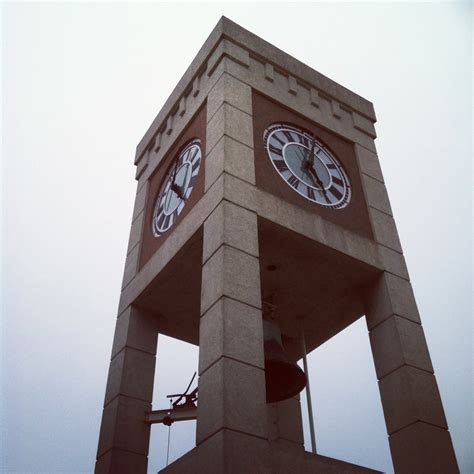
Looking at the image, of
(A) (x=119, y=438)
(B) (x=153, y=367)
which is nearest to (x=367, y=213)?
(B) (x=153, y=367)

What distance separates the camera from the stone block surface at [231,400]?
673 centimetres

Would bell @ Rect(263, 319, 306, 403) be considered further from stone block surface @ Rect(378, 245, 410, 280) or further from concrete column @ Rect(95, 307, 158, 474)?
stone block surface @ Rect(378, 245, 410, 280)

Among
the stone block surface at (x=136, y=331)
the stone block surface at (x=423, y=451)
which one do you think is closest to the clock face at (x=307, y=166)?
the stone block surface at (x=136, y=331)

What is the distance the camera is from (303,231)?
31.3 ft

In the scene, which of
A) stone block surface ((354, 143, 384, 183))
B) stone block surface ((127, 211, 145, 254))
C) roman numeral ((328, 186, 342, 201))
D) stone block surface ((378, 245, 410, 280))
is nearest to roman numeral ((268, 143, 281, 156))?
roman numeral ((328, 186, 342, 201))

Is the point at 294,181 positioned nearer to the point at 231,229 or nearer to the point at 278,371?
the point at 231,229

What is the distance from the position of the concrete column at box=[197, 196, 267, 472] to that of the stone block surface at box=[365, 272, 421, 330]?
2460mm

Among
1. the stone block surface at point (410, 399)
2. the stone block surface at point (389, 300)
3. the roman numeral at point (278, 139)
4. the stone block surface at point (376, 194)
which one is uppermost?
the roman numeral at point (278, 139)

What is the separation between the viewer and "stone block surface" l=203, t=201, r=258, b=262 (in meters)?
8.59

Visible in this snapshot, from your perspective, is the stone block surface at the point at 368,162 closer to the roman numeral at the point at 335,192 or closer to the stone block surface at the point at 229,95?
the roman numeral at the point at 335,192

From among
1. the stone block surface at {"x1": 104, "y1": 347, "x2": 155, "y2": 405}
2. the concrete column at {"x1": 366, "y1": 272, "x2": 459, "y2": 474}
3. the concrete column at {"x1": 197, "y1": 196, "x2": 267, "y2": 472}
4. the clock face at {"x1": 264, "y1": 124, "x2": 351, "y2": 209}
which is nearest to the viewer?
the concrete column at {"x1": 197, "y1": 196, "x2": 267, "y2": 472}

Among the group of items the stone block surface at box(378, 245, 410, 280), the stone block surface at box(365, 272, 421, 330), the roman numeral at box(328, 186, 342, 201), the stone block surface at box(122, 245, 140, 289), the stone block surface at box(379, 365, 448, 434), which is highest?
the roman numeral at box(328, 186, 342, 201)

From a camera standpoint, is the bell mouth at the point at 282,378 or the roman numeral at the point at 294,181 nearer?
the bell mouth at the point at 282,378

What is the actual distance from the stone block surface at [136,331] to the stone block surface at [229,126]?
10.4 ft
